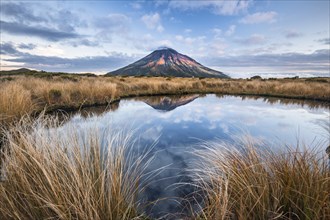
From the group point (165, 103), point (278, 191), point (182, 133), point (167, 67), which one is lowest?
point (182, 133)

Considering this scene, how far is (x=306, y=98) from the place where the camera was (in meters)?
17.2

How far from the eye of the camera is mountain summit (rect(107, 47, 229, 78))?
144 m

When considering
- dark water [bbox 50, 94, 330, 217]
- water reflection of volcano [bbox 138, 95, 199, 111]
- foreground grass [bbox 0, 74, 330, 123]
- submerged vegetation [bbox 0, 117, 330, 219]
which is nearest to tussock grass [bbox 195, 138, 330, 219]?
submerged vegetation [bbox 0, 117, 330, 219]

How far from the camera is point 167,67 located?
151500 millimetres

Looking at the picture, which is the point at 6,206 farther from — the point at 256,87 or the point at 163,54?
the point at 163,54

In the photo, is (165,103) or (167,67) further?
(167,67)

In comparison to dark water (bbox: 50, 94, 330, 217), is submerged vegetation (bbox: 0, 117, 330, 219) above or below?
above

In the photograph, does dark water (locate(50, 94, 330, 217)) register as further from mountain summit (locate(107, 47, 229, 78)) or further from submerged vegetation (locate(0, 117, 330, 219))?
mountain summit (locate(107, 47, 229, 78))

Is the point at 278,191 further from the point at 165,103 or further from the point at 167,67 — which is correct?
the point at 167,67

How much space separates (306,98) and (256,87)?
602cm

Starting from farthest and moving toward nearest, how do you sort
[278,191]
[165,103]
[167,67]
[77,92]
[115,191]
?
[167,67] < [165,103] < [77,92] < [278,191] < [115,191]

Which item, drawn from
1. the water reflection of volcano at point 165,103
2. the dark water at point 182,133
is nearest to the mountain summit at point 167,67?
the water reflection of volcano at point 165,103

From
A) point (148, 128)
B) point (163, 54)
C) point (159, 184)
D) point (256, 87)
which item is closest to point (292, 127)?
point (148, 128)

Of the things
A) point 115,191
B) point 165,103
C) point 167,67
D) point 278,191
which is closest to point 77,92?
point 165,103
